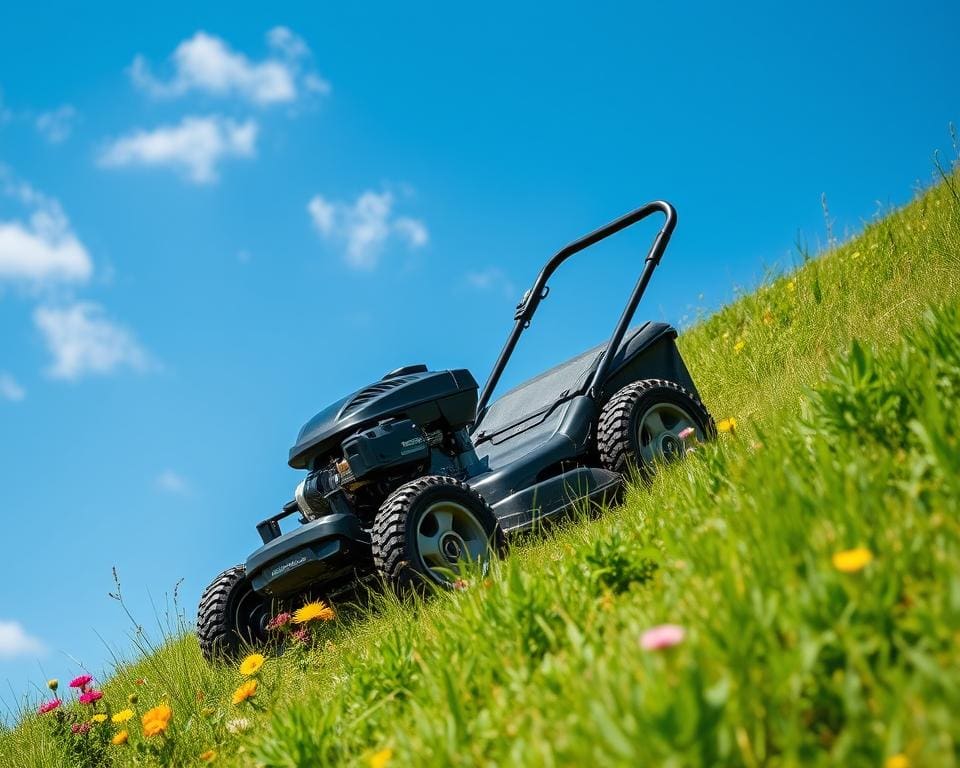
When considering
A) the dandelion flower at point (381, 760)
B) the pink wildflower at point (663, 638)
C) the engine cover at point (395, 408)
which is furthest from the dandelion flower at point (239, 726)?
the pink wildflower at point (663, 638)

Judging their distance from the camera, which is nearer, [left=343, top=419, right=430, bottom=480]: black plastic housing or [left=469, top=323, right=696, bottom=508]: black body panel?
[left=343, top=419, right=430, bottom=480]: black plastic housing

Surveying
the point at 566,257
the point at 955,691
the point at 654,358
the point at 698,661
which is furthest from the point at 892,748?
the point at 566,257

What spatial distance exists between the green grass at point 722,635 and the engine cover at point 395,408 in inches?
45.1

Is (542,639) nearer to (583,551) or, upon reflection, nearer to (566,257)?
(583,551)

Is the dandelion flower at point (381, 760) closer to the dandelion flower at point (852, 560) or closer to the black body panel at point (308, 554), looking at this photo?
the dandelion flower at point (852, 560)

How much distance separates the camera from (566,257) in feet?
22.7

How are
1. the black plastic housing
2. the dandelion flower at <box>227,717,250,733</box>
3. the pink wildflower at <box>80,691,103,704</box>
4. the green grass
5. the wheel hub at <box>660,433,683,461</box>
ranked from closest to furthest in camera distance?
the green grass, the dandelion flower at <box>227,717,250,733</box>, the pink wildflower at <box>80,691,103,704</box>, the black plastic housing, the wheel hub at <box>660,433,683,461</box>

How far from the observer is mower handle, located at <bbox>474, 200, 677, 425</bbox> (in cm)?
591

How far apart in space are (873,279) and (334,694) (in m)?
6.28

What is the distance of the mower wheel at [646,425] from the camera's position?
5418mm

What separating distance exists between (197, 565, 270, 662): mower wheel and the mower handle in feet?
6.38

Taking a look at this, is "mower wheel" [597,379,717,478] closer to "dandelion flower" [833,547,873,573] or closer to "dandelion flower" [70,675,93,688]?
"dandelion flower" [70,675,93,688]

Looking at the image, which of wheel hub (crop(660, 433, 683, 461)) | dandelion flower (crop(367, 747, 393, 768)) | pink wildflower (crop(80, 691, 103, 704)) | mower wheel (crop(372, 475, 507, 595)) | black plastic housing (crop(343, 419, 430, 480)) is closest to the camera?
dandelion flower (crop(367, 747, 393, 768))

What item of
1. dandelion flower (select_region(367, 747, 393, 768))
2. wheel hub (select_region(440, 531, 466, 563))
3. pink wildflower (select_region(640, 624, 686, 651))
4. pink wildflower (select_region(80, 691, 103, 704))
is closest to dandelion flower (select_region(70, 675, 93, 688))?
pink wildflower (select_region(80, 691, 103, 704))
